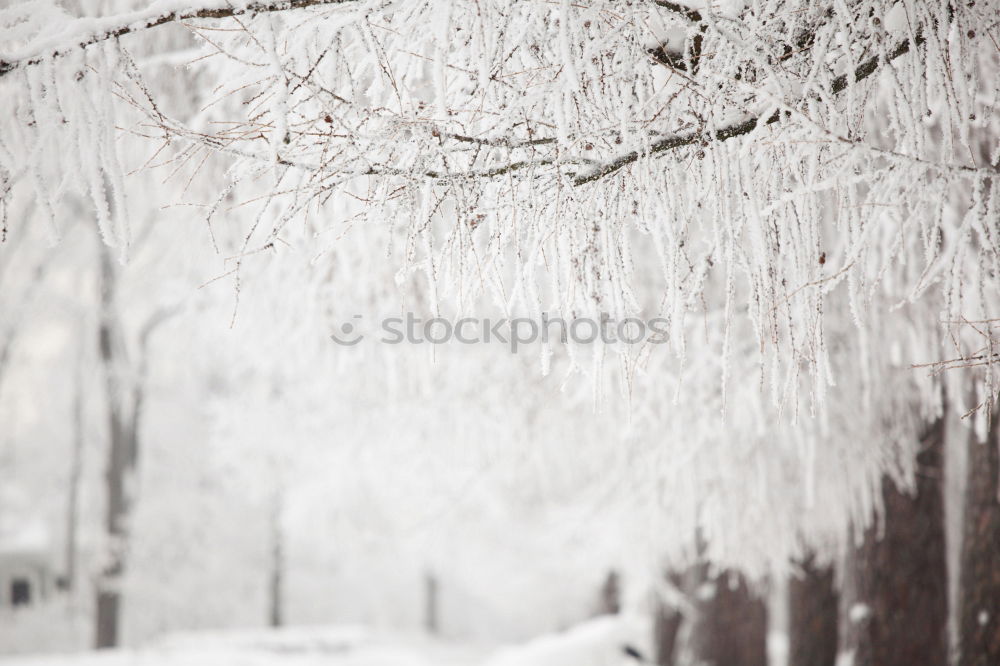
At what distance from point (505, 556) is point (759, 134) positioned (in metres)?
15.2

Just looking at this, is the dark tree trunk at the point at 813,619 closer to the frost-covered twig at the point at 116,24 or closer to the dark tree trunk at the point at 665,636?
the dark tree trunk at the point at 665,636

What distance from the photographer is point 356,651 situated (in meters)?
12.4

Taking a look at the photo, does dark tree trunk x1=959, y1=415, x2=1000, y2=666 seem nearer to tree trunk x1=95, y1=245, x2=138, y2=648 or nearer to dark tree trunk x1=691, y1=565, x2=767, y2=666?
dark tree trunk x1=691, y1=565, x2=767, y2=666

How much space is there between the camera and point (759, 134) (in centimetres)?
171

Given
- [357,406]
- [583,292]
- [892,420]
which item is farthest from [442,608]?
[583,292]

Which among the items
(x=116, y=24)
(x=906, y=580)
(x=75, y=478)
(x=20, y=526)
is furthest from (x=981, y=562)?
(x=20, y=526)

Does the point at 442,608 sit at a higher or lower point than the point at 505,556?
lower

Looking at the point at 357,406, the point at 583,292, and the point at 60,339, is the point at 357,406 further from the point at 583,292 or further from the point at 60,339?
the point at 60,339

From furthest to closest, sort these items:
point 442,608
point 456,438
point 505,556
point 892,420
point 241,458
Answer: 1. point 442,608
2. point 505,556
3. point 241,458
4. point 456,438
5. point 892,420

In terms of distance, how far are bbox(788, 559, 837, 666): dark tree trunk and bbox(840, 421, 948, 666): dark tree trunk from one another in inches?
55.2

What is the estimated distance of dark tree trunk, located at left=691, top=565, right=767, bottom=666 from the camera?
816 cm

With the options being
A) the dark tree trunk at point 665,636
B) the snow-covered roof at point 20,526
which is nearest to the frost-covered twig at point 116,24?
the dark tree trunk at point 665,636

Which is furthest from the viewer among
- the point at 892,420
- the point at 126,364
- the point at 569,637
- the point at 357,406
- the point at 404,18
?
the point at 126,364

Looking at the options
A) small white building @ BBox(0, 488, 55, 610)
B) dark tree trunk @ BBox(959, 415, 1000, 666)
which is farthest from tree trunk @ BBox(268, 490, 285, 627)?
dark tree trunk @ BBox(959, 415, 1000, 666)
